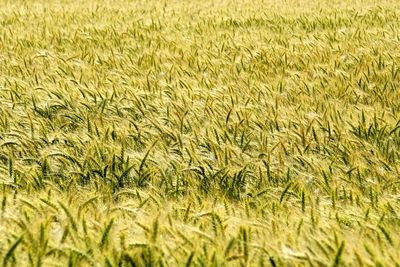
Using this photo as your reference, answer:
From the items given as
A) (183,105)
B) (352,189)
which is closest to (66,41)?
(183,105)

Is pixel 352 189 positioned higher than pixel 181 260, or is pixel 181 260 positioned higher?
pixel 181 260

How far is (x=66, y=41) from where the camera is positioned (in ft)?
16.7

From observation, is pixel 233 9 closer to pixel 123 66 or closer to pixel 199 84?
pixel 123 66

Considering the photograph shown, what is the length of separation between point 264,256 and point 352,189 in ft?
2.61

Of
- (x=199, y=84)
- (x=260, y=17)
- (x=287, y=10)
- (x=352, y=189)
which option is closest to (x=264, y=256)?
(x=352, y=189)

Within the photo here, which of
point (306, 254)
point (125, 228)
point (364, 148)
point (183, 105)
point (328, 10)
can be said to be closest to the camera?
point (306, 254)

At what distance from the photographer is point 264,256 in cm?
126

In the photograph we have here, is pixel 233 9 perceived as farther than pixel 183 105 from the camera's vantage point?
Yes

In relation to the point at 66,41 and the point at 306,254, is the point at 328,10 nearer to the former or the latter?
the point at 66,41

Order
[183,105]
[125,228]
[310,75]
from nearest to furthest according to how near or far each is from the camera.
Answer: [125,228]
[183,105]
[310,75]

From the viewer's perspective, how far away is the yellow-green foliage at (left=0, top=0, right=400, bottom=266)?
130 cm

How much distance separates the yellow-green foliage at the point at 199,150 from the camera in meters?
1.30

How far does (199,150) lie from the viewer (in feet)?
7.79

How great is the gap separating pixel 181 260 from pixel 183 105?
5.53ft
